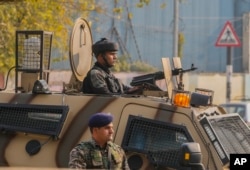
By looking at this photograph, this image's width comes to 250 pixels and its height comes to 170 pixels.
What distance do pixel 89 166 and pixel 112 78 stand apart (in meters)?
1.94

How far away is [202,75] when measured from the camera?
2805cm

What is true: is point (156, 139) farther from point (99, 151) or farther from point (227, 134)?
point (99, 151)

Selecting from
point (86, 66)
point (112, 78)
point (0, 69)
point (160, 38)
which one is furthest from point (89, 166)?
point (160, 38)

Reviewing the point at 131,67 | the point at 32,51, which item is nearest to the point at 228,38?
the point at 32,51

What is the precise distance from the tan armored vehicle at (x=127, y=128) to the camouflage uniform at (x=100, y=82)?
0.48 ft

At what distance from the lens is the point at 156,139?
21.6 feet

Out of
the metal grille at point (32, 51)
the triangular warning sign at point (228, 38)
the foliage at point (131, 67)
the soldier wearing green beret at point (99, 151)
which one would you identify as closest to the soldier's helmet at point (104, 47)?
the metal grille at point (32, 51)

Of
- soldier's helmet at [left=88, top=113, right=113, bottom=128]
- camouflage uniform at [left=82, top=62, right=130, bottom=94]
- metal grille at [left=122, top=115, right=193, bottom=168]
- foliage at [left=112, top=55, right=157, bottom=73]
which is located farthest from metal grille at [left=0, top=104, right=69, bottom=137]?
foliage at [left=112, top=55, right=157, bottom=73]

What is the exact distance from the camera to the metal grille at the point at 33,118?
682 centimetres

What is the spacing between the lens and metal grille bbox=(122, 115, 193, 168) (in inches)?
254

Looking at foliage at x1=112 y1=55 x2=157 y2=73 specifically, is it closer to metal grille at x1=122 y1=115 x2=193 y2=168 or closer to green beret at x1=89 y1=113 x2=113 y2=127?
metal grille at x1=122 y1=115 x2=193 y2=168

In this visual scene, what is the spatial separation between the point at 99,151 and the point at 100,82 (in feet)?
5.00

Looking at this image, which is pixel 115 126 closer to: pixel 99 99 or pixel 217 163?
pixel 99 99

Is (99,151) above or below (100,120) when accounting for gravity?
below
